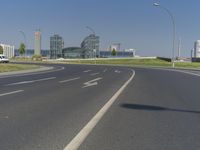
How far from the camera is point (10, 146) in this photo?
6.75m

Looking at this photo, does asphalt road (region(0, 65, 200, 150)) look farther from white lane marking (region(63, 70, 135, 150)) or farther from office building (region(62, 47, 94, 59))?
office building (region(62, 47, 94, 59))

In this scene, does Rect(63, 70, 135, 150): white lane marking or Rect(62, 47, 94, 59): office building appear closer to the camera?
Rect(63, 70, 135, 150): white lane marking

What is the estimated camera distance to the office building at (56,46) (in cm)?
14032

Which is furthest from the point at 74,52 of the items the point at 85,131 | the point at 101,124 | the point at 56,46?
the point at 85,131

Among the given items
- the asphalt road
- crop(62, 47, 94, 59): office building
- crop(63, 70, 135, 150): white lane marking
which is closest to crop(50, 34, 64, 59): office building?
crop(62, 47, 94, 59): office building

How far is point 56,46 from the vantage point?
141000 mm

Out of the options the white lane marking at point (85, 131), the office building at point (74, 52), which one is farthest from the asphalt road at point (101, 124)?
the office building at point (74, 52)

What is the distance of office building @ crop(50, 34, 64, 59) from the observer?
5525 inches

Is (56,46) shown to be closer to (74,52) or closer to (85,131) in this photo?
(74,52)

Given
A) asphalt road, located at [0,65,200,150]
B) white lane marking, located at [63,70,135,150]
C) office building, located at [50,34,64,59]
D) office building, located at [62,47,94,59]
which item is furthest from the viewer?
office building, located at [62,47,94,59]

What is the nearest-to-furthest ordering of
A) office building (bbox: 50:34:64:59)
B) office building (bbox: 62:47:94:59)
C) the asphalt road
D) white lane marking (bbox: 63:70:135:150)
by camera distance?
white lane marking (bbox: 63:70:135:150)
the asphalt road
office building (bbox: 50:34:64:59)
office building (bbox: 62:47:94:59)

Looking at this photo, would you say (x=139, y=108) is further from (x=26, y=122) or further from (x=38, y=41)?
(x=38, y=41)

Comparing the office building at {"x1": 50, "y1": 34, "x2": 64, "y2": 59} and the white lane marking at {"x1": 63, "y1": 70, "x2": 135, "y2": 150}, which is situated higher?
the office building at {"x1": 50, "y1": 34, "x2": 64, "y2": 59}

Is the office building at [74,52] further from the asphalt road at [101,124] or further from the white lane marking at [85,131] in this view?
the white lane marking at [85,131]
